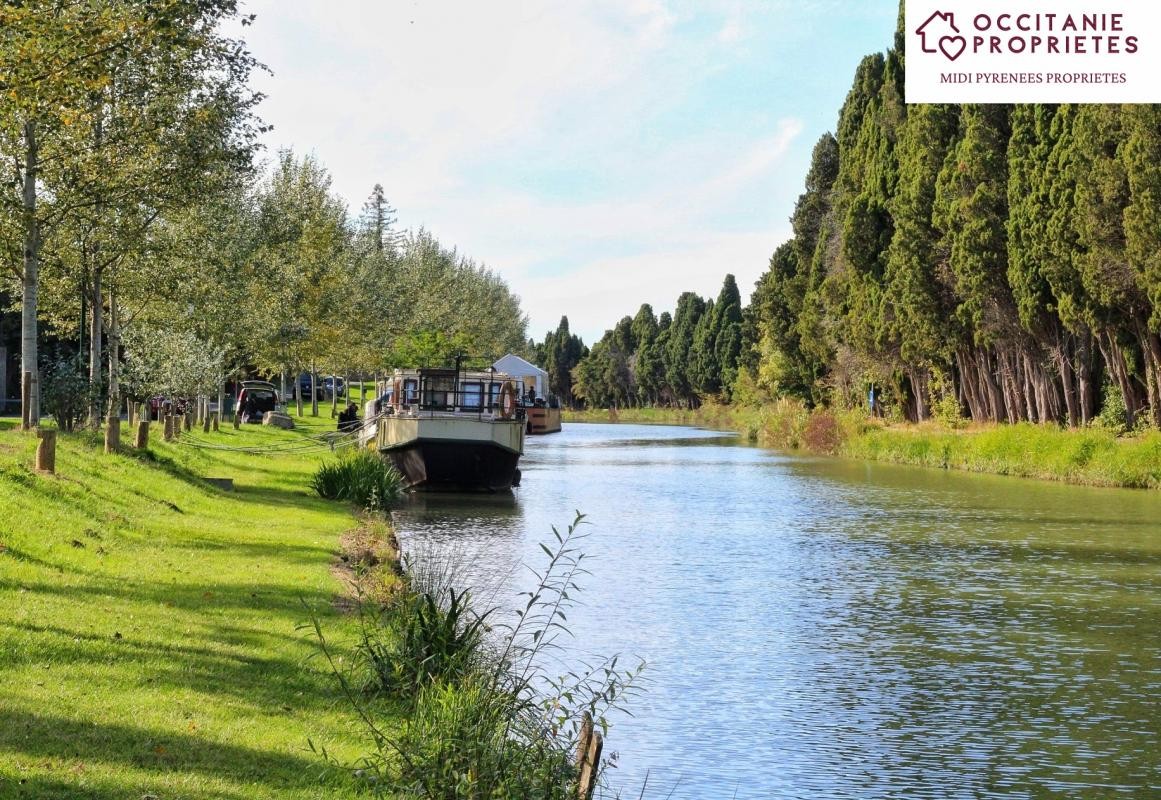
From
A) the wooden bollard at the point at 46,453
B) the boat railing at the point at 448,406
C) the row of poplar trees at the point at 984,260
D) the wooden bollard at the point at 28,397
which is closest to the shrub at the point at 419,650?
the wooden bollard at the point at 46,453

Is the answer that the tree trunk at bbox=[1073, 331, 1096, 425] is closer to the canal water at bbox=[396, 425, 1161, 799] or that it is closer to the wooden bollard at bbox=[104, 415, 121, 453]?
the canal water at bbox=[396, 425, 1161, 799]

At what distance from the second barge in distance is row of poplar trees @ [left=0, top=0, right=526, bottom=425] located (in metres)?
5.63

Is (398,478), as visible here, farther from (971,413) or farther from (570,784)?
(971,413)

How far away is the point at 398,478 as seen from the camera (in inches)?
1378

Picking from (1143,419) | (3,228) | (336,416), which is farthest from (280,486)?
(336,416)

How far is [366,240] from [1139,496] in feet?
171

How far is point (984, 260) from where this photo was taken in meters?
49.2

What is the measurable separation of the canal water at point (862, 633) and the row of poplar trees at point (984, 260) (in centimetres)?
743

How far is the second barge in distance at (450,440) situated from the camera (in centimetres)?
3831

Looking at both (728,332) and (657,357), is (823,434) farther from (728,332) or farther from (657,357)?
(657,357)

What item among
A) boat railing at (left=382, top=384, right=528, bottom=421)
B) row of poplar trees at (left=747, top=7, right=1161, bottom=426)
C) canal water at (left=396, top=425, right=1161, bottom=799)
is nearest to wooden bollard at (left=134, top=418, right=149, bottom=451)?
canal water at (left=396, top=425, right=1161, bottom=799)

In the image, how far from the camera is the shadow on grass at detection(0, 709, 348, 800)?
7840 millimetres

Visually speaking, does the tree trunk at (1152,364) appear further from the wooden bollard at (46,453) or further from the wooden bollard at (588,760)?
the wooden bollard at (588,760)

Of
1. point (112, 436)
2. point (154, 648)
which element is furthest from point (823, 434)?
point (154, 648)
